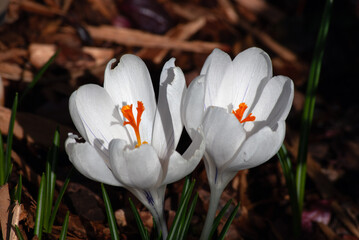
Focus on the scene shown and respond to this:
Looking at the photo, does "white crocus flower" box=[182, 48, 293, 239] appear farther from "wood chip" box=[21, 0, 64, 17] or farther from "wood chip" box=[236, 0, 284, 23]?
"wood chip" box=[236, 0, 284, 23]

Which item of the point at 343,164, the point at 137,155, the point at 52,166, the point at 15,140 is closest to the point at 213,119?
the point at 137,155

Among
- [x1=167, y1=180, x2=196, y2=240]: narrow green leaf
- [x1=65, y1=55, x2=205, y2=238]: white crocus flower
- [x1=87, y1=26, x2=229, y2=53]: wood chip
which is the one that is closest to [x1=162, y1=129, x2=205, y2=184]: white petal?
[x1=65, y1=55, x2=205, y2=238]: white crocus flower

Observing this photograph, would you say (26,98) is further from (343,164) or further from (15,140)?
(343,164)

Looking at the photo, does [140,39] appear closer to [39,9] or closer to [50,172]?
[39,9]

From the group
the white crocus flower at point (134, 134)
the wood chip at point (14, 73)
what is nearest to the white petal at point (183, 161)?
the white crocus flower at point (134, 134)

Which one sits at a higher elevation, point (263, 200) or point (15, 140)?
point (15, 140)

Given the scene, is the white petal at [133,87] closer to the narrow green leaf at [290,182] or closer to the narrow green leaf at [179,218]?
the narrow green leaf at [179,218]
